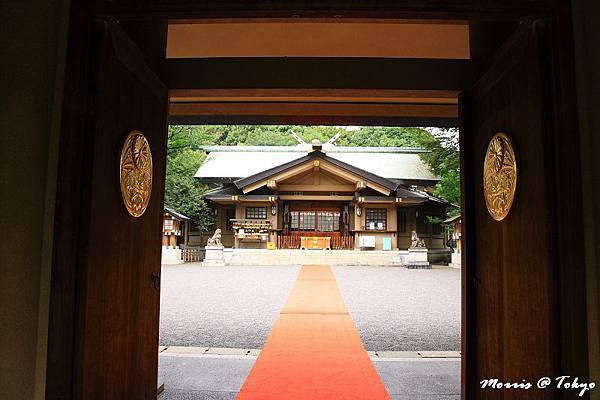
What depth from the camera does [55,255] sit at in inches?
60.4

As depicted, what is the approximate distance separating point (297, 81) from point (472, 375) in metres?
2.15

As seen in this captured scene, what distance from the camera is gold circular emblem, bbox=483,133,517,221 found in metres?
1.93

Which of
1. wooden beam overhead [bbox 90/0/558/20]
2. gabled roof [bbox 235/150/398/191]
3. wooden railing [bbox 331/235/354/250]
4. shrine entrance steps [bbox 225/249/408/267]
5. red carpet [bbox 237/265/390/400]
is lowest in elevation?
red carpet [bbox 237/265/390/400]

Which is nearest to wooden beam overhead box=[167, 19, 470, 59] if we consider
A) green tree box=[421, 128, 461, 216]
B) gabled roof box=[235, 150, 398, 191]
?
green tree box=[421, 128, 461, 216]

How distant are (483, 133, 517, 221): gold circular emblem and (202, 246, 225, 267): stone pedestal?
13.1 metres

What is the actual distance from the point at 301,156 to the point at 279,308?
1420 centimetres

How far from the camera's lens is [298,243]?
16672 millimetres

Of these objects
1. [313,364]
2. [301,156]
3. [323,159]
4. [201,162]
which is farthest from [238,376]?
[201,162]

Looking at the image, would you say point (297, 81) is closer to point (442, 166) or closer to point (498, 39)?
point (498, 39)

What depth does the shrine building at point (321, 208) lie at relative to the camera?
53.6 ft

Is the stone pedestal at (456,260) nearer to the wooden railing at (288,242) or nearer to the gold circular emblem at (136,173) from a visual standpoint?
the wooden railing at (288,242)

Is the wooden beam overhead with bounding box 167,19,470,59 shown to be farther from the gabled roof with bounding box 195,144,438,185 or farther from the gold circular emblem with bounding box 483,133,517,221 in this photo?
the gabled roof with bounding box 195,144,438,185

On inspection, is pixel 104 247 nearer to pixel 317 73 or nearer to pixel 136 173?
pixel 136 173

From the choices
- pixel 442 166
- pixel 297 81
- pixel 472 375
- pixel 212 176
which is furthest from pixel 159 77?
pixel 212 176
